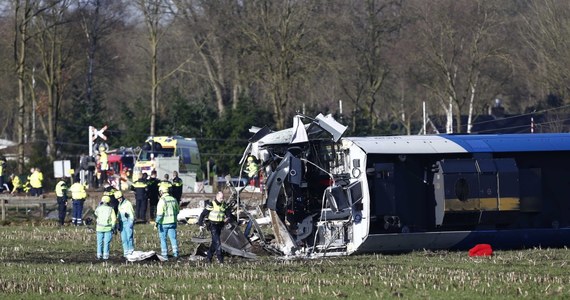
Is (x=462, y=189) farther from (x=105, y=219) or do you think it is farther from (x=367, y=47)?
(x=367, y=47)

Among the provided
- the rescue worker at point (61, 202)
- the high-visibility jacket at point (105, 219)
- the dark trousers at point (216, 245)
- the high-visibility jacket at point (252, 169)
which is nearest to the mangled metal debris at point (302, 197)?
the high-visibility jacket at point (252, 169)

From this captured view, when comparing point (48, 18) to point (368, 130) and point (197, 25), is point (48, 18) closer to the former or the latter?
point (197, 25)

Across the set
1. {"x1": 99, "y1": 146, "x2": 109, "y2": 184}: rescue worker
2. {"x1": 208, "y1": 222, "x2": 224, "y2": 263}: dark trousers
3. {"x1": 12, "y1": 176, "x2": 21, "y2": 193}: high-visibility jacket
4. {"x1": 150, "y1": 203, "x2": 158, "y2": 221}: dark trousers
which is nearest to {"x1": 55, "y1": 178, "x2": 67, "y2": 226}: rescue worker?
{"x1": 150, "y1": 203, "x2": 158, "y2": 221}: dark trousers

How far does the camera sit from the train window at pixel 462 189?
24.1 metres

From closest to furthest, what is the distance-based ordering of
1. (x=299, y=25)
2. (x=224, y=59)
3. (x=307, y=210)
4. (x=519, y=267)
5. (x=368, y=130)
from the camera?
(x=519, y=267) → (x=307, y=210) → (x=299, y=25) → (x=368, y=130) → (x=224, y=59)

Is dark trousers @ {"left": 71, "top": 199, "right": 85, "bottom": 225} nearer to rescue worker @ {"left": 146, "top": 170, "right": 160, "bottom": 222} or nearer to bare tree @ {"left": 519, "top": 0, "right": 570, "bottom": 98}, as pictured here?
rescue worker @ {"left": 146, "top": 170, "right": 160, "bottom": 222}

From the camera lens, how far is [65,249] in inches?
1028

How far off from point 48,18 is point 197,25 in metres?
8.10

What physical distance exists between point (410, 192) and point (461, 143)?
1492 mm

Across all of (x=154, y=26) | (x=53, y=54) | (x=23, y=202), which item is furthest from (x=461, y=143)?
(x=53, y=54)

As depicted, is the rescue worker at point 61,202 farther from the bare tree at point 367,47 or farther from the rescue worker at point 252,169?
the bare tree at point 367,47

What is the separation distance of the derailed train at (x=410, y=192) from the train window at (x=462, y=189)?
20 mm

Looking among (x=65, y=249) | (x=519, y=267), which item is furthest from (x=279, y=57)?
(x=519, y=267)

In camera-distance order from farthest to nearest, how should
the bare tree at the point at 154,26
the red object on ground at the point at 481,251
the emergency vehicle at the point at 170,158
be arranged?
the bare tree at the point at 154,26 → the emergency vehicle at the point at 170,158 → the red object on ground at the point at 481,251
